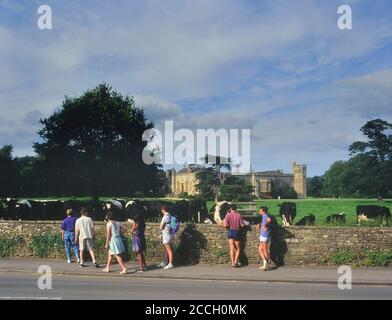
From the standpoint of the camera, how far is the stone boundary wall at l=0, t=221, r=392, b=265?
58.7 feet

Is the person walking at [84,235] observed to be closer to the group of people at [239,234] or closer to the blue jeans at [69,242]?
the blue jeans at [69,242]

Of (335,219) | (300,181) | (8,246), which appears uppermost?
(300,181)

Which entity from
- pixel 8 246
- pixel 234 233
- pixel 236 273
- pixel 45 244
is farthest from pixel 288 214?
pixel 8 246

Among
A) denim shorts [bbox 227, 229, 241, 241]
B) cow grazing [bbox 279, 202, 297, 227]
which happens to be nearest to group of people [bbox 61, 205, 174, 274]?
denim shorts [bbox 227, 229, 241, 241]

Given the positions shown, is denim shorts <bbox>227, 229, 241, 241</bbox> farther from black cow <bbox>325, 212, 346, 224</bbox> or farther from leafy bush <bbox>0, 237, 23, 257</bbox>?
leafy bush <bbox>0, 237, 23, 257</bbox>

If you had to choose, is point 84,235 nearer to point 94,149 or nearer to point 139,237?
point 139,237

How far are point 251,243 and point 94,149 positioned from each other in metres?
40.3

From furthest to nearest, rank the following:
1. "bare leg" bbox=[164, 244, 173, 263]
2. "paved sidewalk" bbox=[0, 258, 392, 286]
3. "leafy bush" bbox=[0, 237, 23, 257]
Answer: "leafy bush" bbox=[0, 237, 23, 257] → "bare leg" bbox=[164, 244, 173, 263] → "paved sidewalk" bbox=[0, 258, 392, 286]

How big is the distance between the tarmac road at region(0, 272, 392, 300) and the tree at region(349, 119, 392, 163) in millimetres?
87931

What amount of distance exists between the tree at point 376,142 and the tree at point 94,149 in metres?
54.2

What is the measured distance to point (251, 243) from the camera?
1838 centimetres

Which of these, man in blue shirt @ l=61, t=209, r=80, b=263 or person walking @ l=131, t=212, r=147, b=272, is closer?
person walking @ l=131, t=212, r=147, b=272
